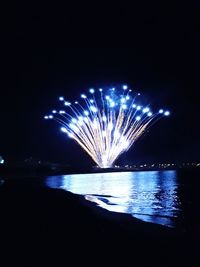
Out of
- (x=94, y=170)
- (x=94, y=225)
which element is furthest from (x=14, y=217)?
(x=94, y=170)

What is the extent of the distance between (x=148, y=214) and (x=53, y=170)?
3840 inches

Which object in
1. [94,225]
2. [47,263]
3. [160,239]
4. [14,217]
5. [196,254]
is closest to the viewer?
[47,263]

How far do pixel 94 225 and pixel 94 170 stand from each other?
322ft

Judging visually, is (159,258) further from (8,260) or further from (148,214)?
(148,214)

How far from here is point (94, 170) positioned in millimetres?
112000

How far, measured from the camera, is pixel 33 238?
10.8 metres

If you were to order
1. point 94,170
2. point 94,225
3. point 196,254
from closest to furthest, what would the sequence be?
point 196,254 < point 94,225 < point 94,170

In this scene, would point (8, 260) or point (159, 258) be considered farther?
point (159, 258)

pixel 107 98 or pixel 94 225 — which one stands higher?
pixel 107 98

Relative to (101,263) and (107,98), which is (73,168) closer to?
(107,98)

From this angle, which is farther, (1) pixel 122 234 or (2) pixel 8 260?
(1) pixel 122 234

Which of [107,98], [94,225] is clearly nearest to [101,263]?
[94,225]

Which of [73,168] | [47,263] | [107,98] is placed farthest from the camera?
[73,168]

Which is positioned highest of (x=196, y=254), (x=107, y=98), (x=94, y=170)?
(x=107, y=98)
